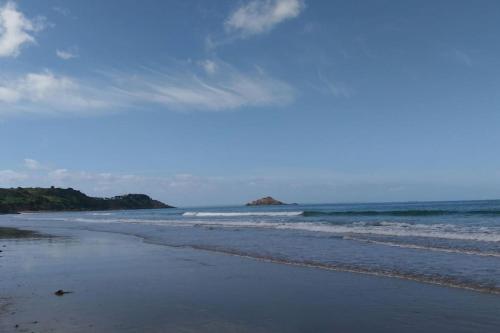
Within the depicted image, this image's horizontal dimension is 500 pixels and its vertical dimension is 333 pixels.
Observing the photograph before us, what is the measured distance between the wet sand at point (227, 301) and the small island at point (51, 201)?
416 ft

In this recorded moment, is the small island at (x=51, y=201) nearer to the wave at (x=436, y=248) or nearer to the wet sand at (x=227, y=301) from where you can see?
the wave at (x=436, y=248)

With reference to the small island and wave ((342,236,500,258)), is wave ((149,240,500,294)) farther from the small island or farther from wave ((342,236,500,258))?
the small island

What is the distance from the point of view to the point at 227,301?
874 centimetres

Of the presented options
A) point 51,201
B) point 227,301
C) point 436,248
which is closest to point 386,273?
point 227,301

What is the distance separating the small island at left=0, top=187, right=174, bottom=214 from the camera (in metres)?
133

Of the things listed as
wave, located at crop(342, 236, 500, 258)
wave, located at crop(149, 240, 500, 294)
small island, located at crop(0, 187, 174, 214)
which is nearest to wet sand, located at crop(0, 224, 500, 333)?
wave, located at crop(149, 240, 500, 294)

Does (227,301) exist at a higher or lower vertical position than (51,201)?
lower

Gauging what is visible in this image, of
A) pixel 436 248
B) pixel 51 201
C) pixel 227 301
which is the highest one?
pixel 51 201

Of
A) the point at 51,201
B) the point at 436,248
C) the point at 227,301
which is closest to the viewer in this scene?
the point at 227,301

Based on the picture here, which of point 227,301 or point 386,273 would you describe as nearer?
point 227,301

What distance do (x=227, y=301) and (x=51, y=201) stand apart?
149612 millimetres

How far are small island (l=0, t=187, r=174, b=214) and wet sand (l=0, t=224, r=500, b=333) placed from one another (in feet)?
416

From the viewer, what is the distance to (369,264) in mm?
13070

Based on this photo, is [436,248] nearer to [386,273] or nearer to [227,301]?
[386,273]
